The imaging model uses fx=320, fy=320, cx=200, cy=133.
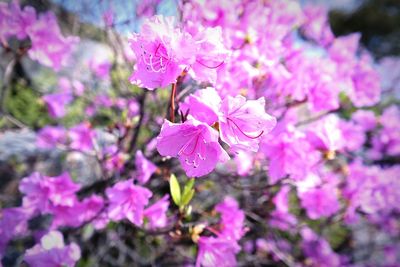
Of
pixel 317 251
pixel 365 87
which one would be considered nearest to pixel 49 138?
pixel 365 87

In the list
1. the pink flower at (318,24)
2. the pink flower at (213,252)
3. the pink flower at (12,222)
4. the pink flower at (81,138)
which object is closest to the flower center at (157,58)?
the pink flower at (213,252)

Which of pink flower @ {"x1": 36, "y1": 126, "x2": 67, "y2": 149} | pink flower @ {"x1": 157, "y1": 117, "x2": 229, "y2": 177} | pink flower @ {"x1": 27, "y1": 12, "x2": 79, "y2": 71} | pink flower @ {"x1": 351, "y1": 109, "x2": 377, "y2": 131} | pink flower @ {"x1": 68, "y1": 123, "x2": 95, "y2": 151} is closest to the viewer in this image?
pink flower @ {"x1": 157, "y1": 117, "x2": 229, "y2": 177}

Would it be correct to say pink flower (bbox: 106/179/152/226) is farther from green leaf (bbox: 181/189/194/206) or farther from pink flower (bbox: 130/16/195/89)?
pink flower (bbox: 130/16/195/89)

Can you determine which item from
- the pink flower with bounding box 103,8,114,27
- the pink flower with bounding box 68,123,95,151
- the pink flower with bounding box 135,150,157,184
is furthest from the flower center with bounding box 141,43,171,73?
the pink flower with bounding box 68,123,95,151

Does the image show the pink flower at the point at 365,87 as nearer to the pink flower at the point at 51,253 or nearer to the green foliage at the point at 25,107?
the pink flower at the point at 51,253

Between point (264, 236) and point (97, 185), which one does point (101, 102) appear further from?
point (264, 236)
